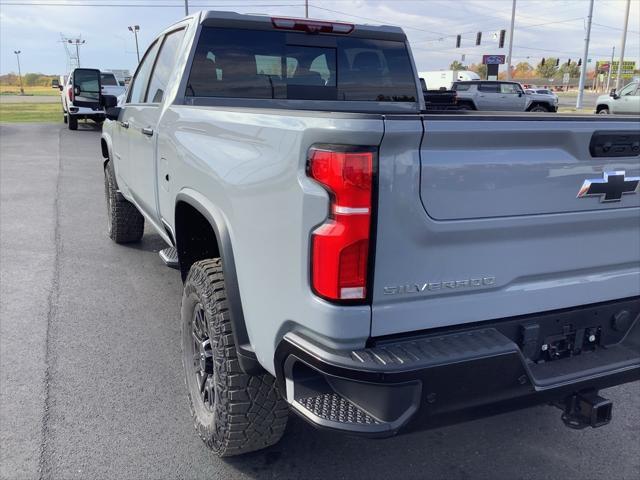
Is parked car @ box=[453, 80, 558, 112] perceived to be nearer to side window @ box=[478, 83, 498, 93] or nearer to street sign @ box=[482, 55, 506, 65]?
side window @ box=[478, 83, 498, 93]

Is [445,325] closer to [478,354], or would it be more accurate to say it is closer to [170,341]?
[478,354]

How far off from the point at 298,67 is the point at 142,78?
1.63 meters

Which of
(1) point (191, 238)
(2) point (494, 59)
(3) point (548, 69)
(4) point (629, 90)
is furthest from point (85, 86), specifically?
(3) point (548, 69)

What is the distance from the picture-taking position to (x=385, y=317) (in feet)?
6.36

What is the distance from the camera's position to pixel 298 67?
405 centimetres

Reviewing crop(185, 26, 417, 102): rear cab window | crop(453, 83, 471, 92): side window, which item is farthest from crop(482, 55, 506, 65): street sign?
crop(185, 26, 417, 102): rear cab window

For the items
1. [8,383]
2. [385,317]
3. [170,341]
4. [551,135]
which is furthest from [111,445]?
[551,135]


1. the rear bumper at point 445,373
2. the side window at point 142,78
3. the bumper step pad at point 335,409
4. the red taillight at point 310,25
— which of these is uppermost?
the red taillight at point 310,25

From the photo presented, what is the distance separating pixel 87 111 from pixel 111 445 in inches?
749

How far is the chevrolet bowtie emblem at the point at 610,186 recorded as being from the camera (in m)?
2.18

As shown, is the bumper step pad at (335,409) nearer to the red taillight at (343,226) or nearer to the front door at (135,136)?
the red taillight at (343,226)

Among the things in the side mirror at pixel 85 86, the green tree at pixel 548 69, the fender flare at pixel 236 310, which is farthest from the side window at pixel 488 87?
the green tree at pixel 548 69

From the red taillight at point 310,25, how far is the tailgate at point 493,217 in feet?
7.68

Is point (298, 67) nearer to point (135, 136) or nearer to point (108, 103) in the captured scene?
point (135, 136)
